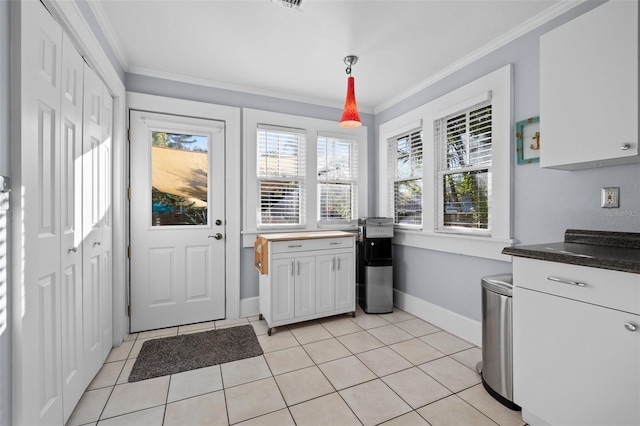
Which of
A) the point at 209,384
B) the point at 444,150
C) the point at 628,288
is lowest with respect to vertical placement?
the point at 209,384

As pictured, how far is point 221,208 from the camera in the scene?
10.9 feet

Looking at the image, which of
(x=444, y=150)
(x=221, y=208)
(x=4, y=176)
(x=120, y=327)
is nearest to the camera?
(x=4, y=176)

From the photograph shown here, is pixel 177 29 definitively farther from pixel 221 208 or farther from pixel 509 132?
pixel 509 132

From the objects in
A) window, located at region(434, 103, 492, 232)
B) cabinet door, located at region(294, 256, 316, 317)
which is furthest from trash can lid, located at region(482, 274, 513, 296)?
cabinet door, located at region(294, 256, 316, 317)

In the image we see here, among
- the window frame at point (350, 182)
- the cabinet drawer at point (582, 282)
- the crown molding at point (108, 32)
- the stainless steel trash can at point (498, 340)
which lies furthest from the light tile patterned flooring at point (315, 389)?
the crown molding at point (108, 32)

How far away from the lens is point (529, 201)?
2.31 metres

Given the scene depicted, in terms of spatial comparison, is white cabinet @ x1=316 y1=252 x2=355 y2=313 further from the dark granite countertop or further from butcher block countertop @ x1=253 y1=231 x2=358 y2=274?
the dark granite countertop

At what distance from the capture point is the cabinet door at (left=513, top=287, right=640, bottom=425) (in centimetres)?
128

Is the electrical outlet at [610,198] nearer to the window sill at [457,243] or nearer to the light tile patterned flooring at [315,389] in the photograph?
the window sill at [457,243]

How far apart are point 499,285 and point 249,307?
8.55 feet

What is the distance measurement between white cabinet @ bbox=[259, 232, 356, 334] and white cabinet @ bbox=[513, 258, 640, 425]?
186 cm

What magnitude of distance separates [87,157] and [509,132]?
10.5ft

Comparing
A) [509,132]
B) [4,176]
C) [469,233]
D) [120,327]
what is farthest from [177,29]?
[469,233]

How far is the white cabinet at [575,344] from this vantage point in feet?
4.20
